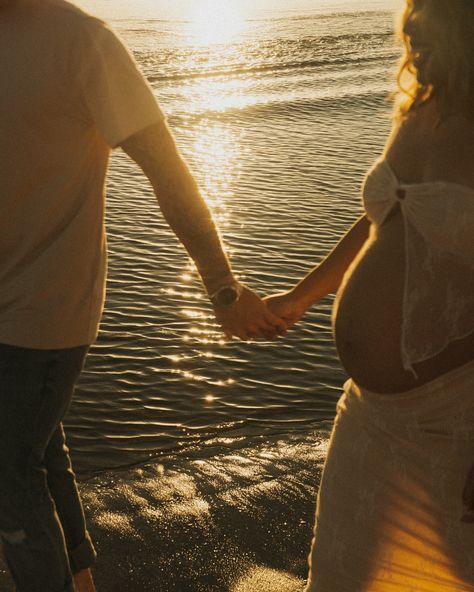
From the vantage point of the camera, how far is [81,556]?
117 inches

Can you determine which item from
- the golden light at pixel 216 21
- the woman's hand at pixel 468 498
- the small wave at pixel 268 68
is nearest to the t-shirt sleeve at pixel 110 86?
the woman's hand at pixel 468 498

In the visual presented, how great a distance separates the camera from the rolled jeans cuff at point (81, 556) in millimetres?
2961

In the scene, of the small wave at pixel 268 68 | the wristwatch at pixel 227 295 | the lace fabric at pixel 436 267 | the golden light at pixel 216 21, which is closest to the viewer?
the lace fabric at pixel 436 267

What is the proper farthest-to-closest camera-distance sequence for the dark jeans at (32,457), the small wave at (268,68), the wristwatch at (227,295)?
1. the small wave at (268,68)
2. the wristwatch at (227,295)
3. the dark jeans at (32,457)

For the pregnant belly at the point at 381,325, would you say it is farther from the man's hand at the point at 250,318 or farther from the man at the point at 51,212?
the man's hand at the point at 250,318

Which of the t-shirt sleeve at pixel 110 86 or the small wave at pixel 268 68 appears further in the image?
the small wave at pixel 268 68

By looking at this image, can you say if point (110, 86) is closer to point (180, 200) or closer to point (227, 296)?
point (180, 200)

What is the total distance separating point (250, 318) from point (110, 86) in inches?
35.3

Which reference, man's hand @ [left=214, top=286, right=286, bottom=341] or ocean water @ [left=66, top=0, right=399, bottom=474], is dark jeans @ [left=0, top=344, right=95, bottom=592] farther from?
ocean water @ [left=66, top=0, right=399, bottom=474]

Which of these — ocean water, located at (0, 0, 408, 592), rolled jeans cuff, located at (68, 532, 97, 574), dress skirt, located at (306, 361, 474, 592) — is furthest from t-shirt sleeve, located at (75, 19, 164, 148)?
rolled jeans cuff, located at (68, 532, 97, 574)

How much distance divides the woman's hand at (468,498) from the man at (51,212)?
0.92 metres

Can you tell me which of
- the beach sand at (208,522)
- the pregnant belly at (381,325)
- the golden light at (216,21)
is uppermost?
the pregnant belly at (381,325)

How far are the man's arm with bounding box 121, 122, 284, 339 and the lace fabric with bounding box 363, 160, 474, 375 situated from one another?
59 cm

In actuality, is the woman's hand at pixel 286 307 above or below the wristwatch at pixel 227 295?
below
